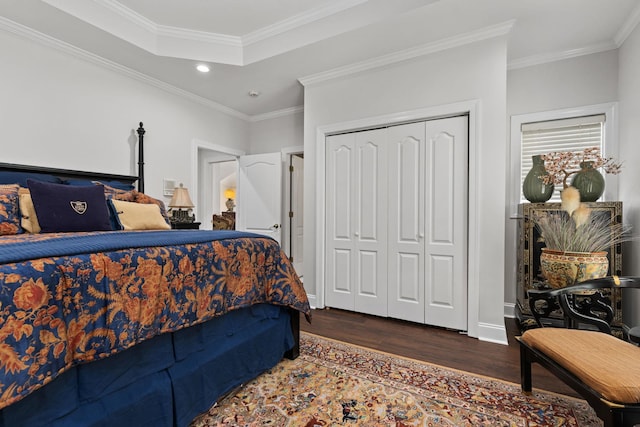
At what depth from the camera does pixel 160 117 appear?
370 centimetres

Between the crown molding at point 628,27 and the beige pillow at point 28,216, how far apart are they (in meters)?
4.66

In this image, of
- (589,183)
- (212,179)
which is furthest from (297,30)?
(212,179)

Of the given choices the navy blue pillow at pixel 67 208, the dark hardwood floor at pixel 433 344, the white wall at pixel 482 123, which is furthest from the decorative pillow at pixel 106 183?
the white wall at pixel 482 123

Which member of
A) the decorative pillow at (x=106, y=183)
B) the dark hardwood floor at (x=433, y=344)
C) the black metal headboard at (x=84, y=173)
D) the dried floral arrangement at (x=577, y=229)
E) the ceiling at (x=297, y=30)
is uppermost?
the ceiling at (x=297, y=30)

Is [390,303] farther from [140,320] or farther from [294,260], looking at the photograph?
[140,320]

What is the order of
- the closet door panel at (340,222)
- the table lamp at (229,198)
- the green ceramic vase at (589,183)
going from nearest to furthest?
1. the green ceramic vase at (589,183)
2. the closet door panel at (340,222)
3. the table lamp at (229,198)

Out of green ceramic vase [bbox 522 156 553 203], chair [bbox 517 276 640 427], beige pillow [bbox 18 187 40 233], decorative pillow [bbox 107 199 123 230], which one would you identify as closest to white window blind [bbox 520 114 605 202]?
green ceramic vase [bbox 522 156 553 203]

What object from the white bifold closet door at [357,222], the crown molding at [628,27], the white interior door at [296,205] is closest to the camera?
the crown molding at [628,27]

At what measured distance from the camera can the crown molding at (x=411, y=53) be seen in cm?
257

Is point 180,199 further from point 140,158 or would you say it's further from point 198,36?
point 198,36

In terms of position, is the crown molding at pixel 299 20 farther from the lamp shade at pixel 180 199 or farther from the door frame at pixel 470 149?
the lamp shade at pixel 180 199

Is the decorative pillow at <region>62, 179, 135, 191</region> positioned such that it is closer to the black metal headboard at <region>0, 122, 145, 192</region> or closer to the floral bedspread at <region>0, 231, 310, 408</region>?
the black metal headboard at <region>0, 122, 145, 192</region>

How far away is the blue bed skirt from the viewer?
0.99m

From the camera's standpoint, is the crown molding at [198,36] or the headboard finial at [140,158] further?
the headboard finial at [140,158]
